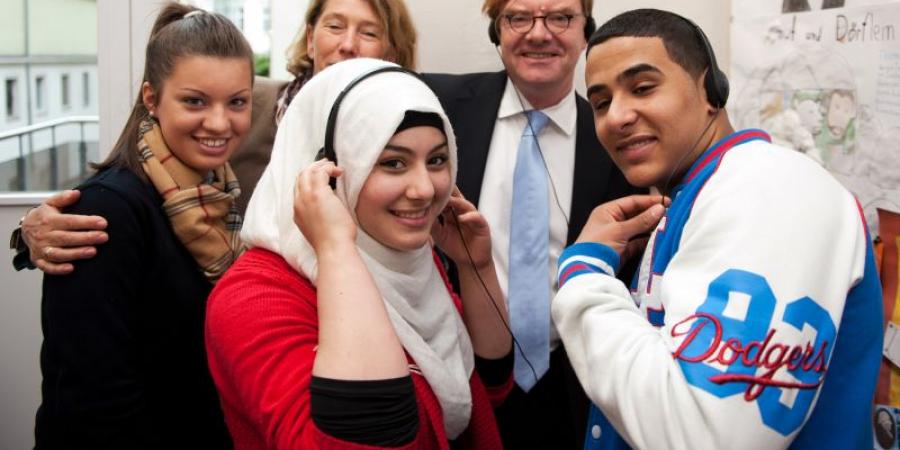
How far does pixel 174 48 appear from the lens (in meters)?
1.73

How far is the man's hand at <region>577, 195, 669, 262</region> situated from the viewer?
54.4 inches

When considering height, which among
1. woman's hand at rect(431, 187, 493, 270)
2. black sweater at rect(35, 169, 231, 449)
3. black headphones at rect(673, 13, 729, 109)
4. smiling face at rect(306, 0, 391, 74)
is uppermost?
smiling face at rect(306, 0, 391, 74)

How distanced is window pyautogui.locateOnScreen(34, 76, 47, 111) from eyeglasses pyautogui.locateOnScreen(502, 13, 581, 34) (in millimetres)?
2166

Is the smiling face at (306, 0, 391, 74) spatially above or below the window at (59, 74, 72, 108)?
above

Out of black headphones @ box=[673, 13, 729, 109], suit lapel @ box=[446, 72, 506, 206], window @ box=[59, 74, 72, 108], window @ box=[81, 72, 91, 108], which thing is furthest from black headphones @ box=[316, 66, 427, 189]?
window @ box=[59, 74, 72, 108]

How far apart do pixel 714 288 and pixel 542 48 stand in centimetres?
134

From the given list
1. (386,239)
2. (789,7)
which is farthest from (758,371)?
(789,7)

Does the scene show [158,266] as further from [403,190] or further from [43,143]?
[43,143]

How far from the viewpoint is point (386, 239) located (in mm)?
1444

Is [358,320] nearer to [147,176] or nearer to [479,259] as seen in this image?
[479,259]

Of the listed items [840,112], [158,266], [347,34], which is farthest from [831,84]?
[158,266]

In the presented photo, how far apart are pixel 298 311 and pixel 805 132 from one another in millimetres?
1494

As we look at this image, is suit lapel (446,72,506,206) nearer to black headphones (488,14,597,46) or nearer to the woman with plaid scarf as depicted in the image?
black headphones (488,14,597,46)

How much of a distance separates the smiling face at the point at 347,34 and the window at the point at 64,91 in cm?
143
